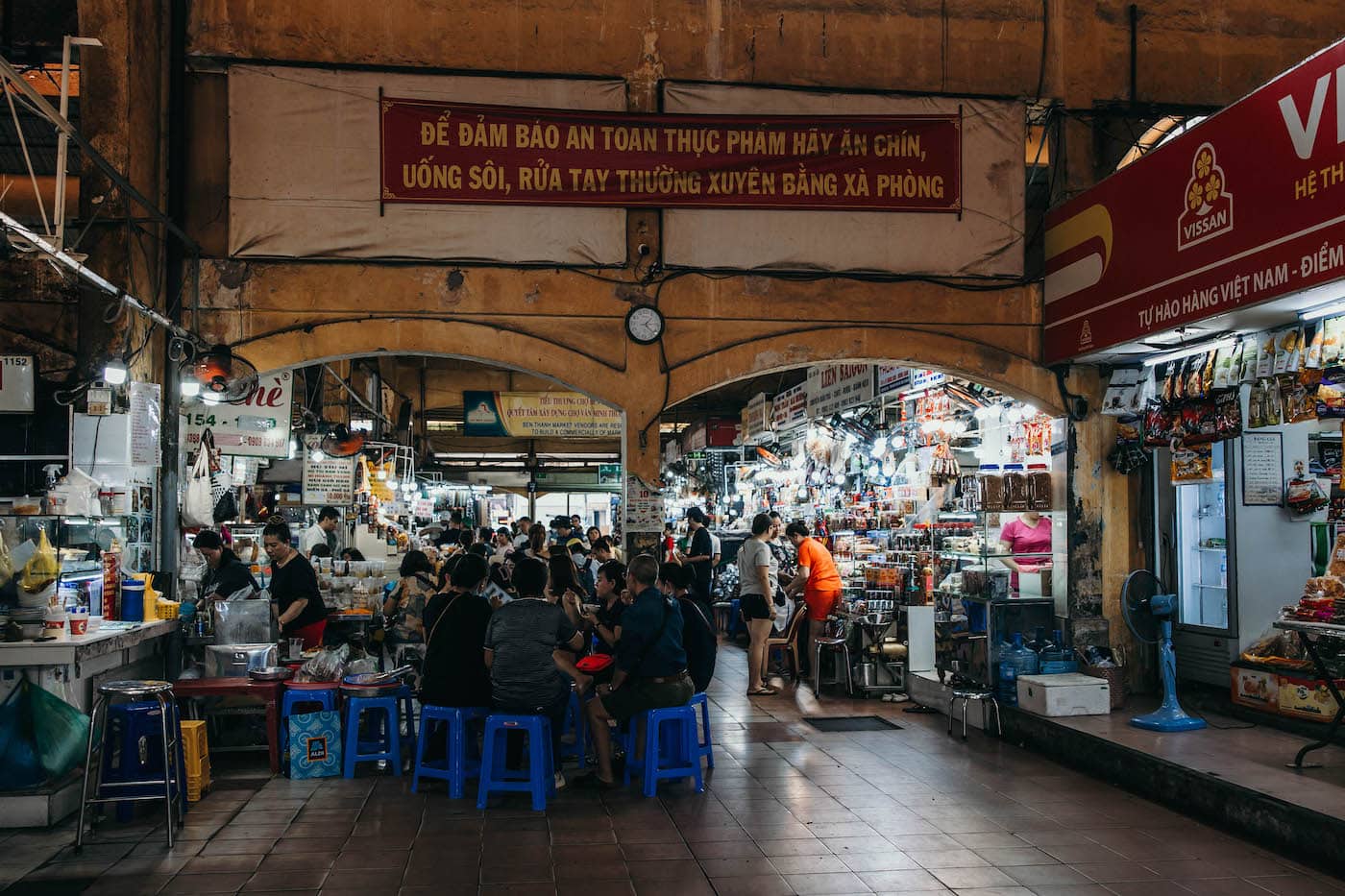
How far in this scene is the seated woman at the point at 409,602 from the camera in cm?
890

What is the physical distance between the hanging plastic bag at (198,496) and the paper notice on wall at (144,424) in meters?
0.70

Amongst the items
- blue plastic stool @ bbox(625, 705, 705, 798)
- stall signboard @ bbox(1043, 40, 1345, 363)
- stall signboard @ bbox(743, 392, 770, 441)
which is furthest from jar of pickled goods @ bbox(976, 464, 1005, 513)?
stall signboard @ bbox(743, 392, 770, 441)

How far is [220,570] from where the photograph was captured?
8250 millimetres

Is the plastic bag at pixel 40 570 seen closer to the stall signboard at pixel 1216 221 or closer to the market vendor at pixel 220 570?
the market vendor at pixel 220 570

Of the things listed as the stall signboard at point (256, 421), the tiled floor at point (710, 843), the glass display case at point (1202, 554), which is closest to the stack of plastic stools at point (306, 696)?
the tiled floor at point (710, 843)

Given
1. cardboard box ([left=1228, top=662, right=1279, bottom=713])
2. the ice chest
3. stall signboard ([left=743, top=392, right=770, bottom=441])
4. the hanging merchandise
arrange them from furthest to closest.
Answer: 1. stall signboard ([left=743, top=392, right=770, bottom=441])
2. the hanging merchandise
3. the ice chest
4. cardboard box ([left=1228, top=662, right=1279, bottom=713])

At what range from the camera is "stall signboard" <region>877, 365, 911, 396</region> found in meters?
10.4

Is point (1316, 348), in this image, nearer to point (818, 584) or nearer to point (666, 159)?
point (818, 584)

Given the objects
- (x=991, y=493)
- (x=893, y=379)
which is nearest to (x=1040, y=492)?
(x=991, y=493)

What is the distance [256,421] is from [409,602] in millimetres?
2402

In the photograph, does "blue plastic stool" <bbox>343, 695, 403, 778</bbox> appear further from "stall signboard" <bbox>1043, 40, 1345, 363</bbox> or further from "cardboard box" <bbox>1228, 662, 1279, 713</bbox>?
→ "cardboard box" <bbox>1228, 662, 1279, 713</bbox>

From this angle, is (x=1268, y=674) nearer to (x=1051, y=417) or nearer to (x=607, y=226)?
(x=1051, y=417)

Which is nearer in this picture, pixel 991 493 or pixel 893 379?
pixel 991 493

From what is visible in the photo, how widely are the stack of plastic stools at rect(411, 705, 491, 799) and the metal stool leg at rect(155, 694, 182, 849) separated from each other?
4.65 feet
